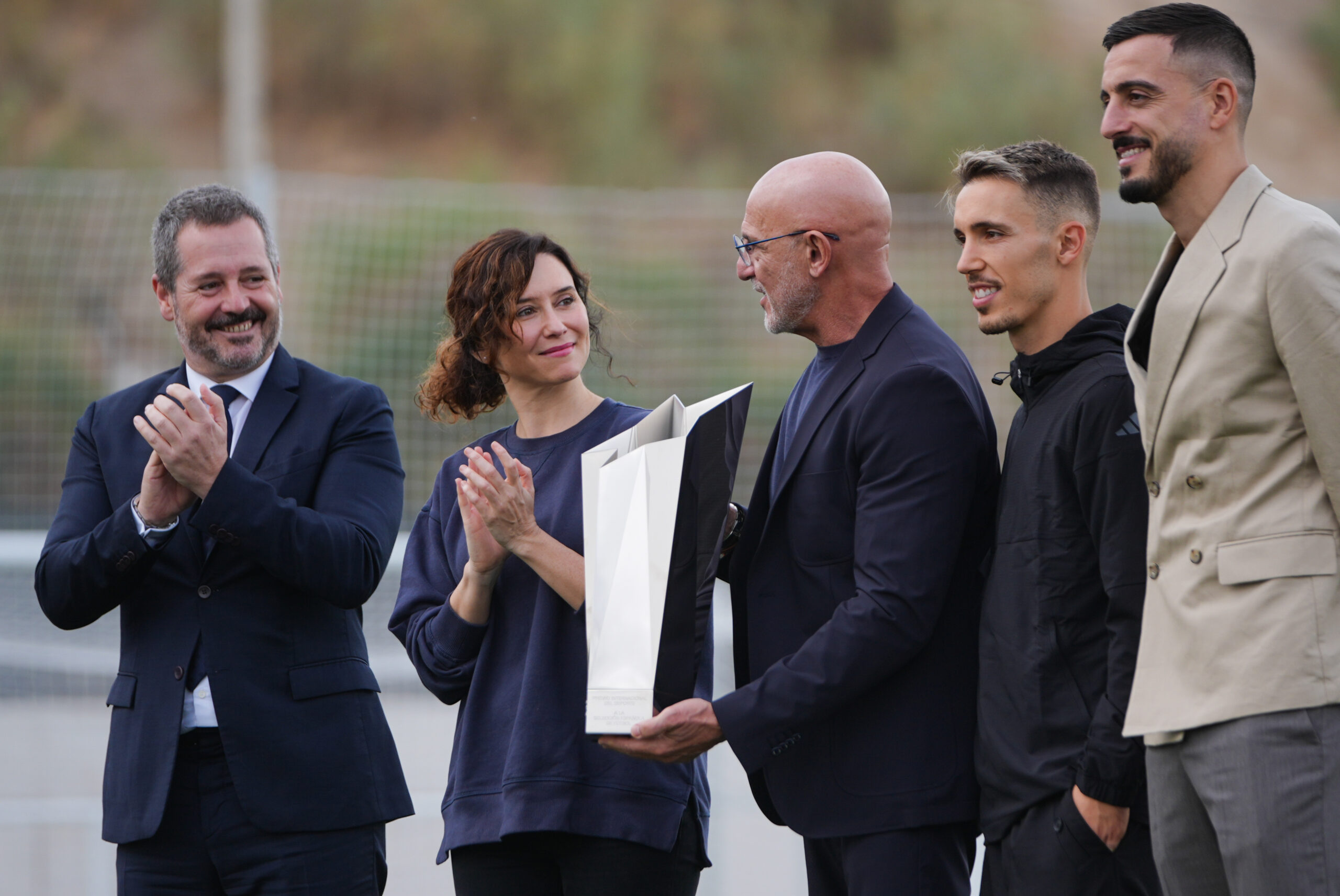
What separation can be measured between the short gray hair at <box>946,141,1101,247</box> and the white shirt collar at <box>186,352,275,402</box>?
4.60 feet

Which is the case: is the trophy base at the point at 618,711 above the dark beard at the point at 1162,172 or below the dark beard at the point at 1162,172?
below

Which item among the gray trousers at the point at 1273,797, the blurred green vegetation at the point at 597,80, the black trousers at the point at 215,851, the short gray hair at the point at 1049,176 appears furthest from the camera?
the blurred green vegetation at the point at 597,80

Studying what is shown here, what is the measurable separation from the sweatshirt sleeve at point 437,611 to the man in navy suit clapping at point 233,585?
0.25 feet

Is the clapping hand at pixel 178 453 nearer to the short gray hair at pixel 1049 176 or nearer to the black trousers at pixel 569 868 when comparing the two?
the black trousers at pixel 569 868

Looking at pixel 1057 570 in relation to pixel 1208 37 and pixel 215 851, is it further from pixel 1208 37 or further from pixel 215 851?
pixel 215 851

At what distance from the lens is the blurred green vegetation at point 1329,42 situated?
25328 mm

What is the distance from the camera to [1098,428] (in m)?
2.22

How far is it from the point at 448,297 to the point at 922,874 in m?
1.39

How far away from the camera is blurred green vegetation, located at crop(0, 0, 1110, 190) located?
2370cm

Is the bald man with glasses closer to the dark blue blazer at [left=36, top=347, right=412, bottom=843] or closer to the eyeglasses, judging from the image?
the eyeglasses

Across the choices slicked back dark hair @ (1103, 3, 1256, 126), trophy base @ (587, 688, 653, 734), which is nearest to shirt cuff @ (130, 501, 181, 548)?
trophy base @ (587, 688, 653, 734)

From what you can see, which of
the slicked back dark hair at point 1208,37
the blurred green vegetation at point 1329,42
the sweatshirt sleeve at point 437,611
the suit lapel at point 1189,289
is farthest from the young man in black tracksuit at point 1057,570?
the blurred green vegetation at point 1329,42

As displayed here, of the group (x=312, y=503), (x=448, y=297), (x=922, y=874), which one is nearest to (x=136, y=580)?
(x=312, y=503)

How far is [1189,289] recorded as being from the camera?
2.08 meters
